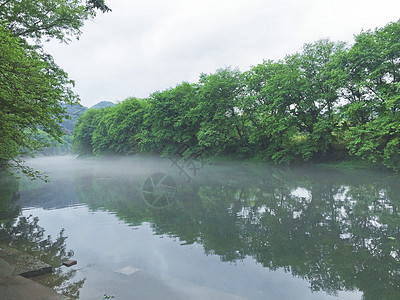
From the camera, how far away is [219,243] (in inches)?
372

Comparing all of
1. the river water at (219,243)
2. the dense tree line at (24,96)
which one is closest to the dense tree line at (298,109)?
the river water at (219,243)

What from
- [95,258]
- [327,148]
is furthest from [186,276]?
[327,148]

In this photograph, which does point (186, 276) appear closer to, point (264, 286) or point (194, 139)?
point (264, 286)

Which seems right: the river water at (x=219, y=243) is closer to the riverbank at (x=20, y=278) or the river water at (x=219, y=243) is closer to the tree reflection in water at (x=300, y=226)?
the tree reflection in water at (x=300, y=226)

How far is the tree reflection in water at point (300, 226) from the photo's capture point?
7105 mm

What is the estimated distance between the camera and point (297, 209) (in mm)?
13930

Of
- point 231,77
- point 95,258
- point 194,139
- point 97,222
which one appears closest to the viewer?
point 95,258

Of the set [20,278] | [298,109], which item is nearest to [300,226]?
[20,278]

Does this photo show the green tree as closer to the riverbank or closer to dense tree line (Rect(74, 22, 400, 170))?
dense tree line (Rect(74, 22, 400, 170))

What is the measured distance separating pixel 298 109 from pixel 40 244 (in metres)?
36.1

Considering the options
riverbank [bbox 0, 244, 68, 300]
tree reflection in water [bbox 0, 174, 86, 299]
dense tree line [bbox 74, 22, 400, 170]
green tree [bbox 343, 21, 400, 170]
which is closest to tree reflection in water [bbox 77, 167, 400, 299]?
tree reflection in water [bbox 0, 174, 86, 299]

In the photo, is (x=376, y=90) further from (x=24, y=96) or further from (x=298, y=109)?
(x=24, y=96)

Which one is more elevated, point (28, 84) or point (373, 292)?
point (28, 84)

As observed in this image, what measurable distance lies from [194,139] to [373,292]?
157 feet
